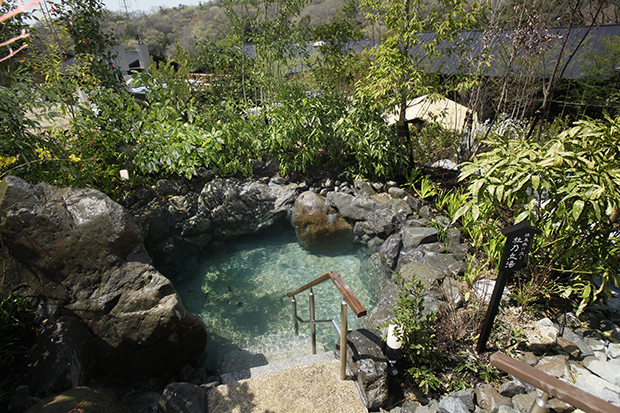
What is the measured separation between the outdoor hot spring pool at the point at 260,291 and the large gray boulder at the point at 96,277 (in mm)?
892

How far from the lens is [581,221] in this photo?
287 centimetres

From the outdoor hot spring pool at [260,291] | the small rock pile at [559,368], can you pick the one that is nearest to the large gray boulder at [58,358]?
the outdoor hot spring pool at [260,291]

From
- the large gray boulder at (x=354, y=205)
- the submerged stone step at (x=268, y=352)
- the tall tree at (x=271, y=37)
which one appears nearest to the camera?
the submerged stone step at (x=268, y=352)

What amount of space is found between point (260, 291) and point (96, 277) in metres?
2.16

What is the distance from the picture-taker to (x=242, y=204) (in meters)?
5.78

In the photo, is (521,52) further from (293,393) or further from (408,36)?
(293,393)

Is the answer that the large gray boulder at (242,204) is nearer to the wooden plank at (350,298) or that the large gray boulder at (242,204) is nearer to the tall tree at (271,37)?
the tall tree at (271,37)

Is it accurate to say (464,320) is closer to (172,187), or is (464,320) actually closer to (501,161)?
(501,161)

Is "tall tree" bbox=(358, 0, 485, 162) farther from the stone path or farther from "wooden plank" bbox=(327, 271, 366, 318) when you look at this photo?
the stone path

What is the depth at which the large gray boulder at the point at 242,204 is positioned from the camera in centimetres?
567

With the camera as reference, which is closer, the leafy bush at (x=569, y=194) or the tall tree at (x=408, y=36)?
the leafy bush at (x=569, y=194)

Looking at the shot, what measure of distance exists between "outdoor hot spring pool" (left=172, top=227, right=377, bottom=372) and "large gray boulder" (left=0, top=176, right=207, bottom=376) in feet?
2.93

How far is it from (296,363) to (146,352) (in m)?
1.52

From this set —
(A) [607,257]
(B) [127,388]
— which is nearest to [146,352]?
(B) [127,388]
